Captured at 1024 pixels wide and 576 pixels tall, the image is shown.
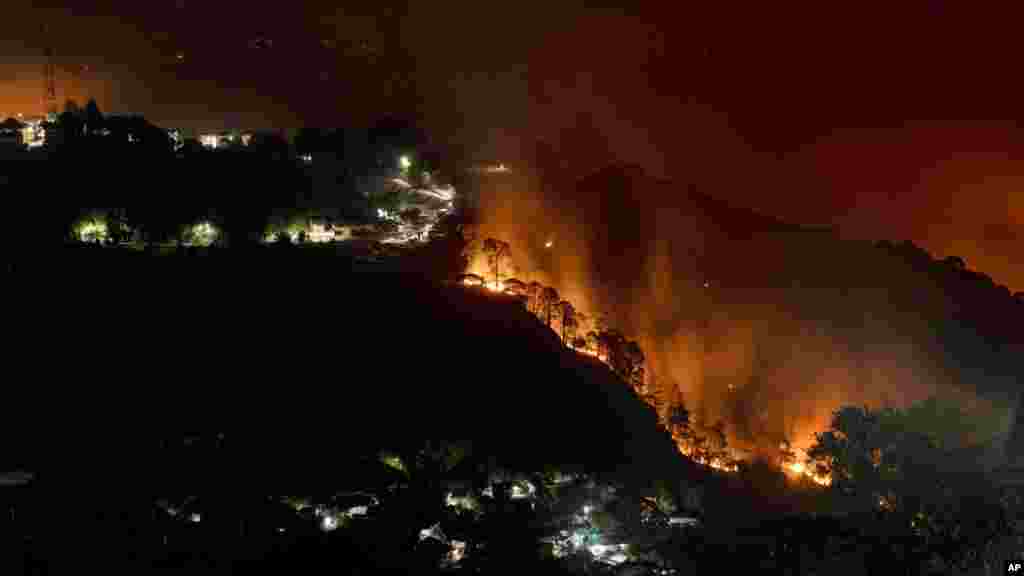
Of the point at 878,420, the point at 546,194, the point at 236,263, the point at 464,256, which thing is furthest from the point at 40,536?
the point at 546,194

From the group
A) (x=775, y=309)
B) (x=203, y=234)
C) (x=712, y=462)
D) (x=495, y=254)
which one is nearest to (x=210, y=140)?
(x=203, y=234)

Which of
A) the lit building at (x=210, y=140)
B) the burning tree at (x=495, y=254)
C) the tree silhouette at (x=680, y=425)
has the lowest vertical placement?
the tree silhouette at (x=680, y=425)

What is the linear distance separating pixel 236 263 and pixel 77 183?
7356mm

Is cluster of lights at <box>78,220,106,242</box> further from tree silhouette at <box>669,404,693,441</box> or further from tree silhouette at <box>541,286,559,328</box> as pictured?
tree silhouette at <box>669,404,693,441</box>

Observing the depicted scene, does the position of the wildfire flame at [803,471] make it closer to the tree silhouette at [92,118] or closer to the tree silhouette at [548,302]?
the tree silhouette at [548,302]

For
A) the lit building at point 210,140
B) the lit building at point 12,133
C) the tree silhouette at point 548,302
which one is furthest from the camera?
the lit building at point 210,140

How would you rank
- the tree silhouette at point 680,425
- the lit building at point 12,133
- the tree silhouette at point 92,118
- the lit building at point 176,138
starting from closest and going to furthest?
the tree silhouette at point 680,425, the tree silhouette at point 92,118, the lit building at point 12,133, the lit building at point 176,138

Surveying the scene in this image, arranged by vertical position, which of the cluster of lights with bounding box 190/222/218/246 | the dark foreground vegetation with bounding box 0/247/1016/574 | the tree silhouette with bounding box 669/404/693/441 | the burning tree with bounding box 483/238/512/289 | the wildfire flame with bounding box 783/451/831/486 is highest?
the cluster of lights with bounding box 190/222/218/246

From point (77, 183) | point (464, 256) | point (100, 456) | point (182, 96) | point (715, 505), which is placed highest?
point (182, 96)

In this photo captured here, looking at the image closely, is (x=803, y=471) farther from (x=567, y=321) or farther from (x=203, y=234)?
(x=203, y=234)

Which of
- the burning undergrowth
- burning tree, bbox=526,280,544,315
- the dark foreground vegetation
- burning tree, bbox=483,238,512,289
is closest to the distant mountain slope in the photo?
the burning undergrowth

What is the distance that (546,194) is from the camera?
58156mm

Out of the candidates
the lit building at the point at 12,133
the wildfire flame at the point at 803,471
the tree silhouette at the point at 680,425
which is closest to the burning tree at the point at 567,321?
the tree silhouette at the point at 680,425

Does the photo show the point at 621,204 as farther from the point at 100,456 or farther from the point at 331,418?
the point at 100,456
